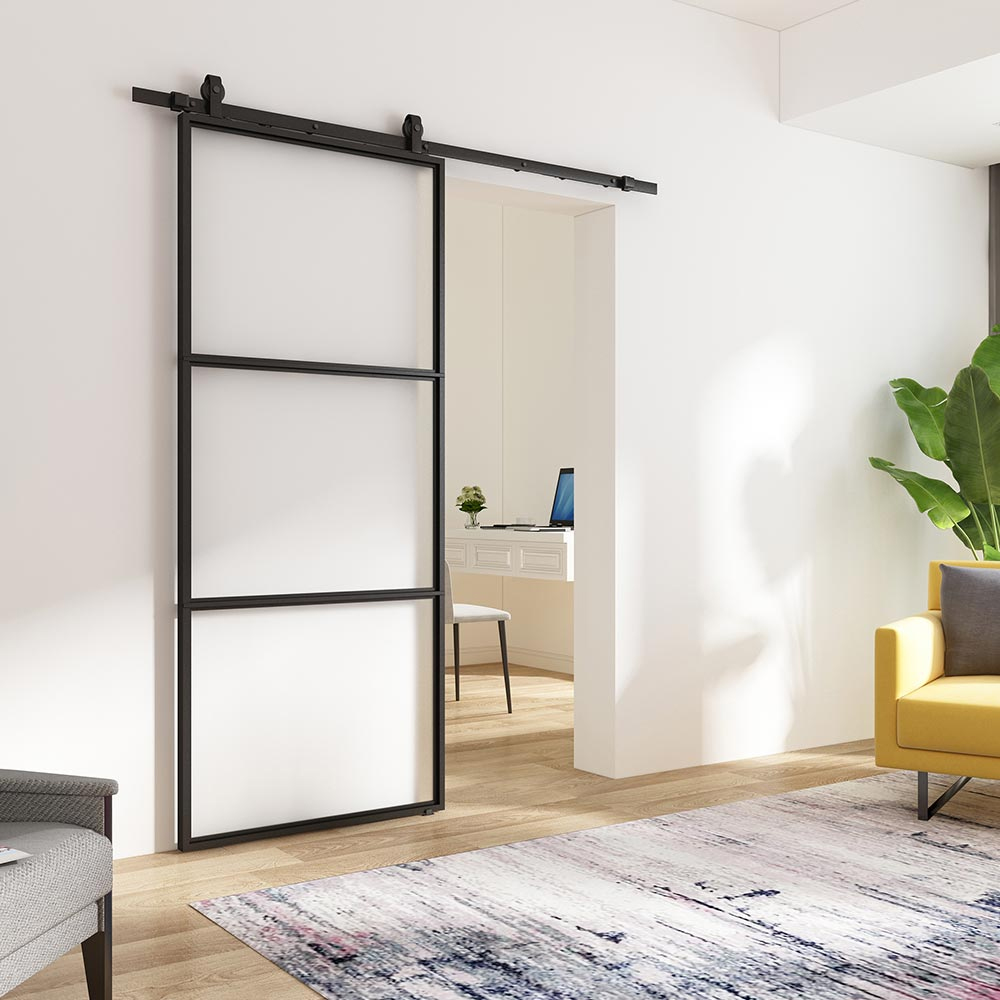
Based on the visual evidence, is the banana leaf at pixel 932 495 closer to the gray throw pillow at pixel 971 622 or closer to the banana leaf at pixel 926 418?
the banana leaf at pixel 926 418

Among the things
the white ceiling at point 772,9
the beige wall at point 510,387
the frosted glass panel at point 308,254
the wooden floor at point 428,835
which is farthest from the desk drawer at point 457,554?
the white ceiling at point 772,9

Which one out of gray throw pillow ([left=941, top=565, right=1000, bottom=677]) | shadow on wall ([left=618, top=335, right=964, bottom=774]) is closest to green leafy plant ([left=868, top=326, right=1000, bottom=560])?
shadow on wall ([left=618, top=335, right=964, bottom=774])

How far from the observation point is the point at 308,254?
3.53 m

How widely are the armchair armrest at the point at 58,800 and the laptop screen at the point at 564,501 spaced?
4.22 m

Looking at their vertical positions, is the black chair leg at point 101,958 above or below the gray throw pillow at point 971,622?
below

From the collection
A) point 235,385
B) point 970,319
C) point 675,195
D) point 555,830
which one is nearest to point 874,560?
point 970,319

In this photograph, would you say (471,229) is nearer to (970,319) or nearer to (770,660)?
(970,319)

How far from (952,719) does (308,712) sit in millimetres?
1944

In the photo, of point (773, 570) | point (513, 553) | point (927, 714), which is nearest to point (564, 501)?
point (513, 553)

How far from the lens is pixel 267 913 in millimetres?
2787

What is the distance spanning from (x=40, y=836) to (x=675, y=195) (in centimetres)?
320

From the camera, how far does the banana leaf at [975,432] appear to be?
457cm

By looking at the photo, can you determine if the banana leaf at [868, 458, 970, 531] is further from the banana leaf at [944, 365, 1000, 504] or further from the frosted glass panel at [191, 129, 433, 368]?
the frosted glass panel at [191, 129, 433, 368]

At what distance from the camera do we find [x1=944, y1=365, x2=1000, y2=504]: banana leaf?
457cm
